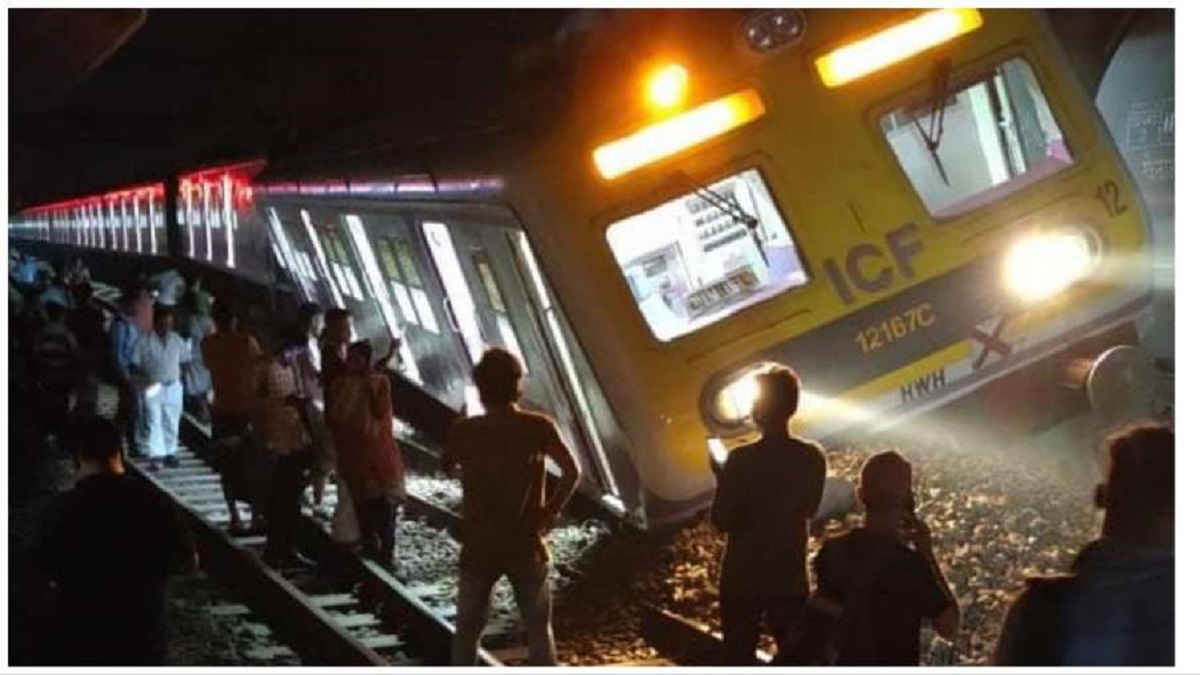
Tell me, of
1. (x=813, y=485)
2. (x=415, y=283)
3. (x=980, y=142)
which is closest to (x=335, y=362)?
(x=415, y=283)

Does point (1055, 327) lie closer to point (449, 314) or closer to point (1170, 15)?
point (1170, 15)

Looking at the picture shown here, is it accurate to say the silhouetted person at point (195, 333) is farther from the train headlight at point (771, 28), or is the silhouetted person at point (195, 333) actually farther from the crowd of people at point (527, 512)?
the train headlight at point (771, 28)

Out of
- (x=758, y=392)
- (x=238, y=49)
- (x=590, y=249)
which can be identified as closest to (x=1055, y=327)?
(x=590, y=249)

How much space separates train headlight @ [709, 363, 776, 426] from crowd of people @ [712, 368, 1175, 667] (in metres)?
1.67

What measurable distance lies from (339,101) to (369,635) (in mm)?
12311

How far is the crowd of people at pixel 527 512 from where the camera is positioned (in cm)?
322

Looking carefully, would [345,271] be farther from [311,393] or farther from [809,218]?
[809,218]

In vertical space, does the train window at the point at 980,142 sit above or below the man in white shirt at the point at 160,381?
above

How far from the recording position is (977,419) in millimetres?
6852

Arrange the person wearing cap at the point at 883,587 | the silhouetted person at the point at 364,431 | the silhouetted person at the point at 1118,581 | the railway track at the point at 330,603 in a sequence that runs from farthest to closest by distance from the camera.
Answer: the silhouetted person at the point at 364,431, the railway track at the point at 330,603, the person wearing cap at the point at 883,587, the silhouetted person at the point at 1118,581

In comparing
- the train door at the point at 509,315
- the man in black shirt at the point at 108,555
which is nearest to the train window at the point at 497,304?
the train door at the point at 509,315

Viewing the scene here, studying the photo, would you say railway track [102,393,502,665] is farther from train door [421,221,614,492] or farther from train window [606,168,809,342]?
train window [606,168,809,342]

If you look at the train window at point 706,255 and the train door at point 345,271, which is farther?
Result: the train door at point 345,271

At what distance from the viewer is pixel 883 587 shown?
3.85 meters
